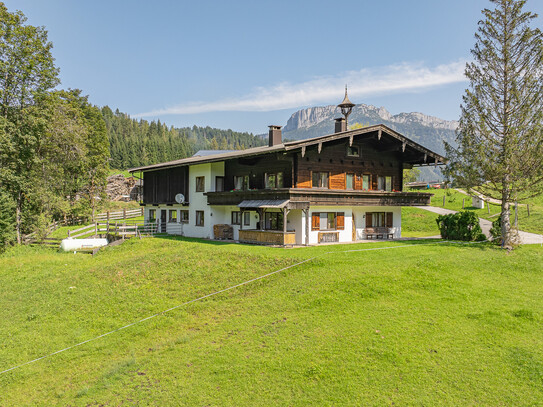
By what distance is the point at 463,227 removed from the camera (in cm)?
2686

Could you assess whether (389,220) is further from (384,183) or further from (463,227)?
(463,227)

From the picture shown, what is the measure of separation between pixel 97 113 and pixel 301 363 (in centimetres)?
5593

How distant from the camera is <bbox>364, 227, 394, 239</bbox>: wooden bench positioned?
1182 inches

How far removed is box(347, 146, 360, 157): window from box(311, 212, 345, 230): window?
4726 mm

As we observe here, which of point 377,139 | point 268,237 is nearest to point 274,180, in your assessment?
point 268,237

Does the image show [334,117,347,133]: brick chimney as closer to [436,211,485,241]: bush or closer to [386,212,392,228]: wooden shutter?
[386,212,392,228]: wooden shutter

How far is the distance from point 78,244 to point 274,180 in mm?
18586

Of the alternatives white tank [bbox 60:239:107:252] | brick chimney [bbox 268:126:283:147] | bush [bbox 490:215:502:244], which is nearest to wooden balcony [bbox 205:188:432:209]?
brick chimney [bbox 268:126:283:147]

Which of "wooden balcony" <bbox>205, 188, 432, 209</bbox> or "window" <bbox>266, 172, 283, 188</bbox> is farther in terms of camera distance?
"window" <bbox>266, 172, 283, 188</bbox>

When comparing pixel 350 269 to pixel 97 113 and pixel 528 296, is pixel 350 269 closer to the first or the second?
pixel 528 296

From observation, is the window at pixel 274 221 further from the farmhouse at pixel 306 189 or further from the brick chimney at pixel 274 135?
the brick chimney at pixel 274 135

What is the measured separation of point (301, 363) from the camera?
10539 mm

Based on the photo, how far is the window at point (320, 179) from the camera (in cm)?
2761

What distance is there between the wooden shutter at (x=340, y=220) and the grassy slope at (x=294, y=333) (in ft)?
22.9
